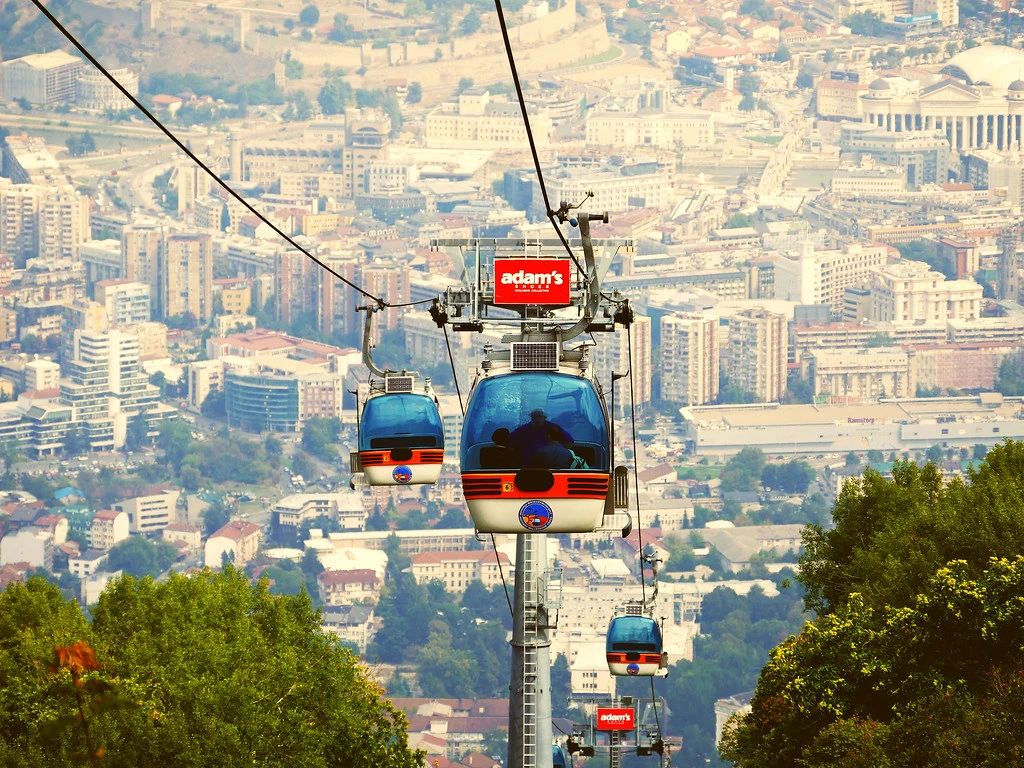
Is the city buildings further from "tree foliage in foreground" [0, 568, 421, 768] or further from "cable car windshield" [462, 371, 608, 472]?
"cable car windshield" [462, 371, 608, 472]

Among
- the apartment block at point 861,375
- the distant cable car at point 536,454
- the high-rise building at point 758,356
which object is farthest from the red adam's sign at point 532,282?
the apartment block at point 861,375

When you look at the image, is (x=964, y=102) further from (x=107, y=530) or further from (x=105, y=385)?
(x=107, y=530)

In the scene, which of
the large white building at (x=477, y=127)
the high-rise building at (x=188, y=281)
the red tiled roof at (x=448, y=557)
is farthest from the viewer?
the large white building at (x=477, y=127)

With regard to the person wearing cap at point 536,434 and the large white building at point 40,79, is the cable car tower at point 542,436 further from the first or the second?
the large white building at point 40,79

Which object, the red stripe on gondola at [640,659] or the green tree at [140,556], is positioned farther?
the green tree at [140,556]

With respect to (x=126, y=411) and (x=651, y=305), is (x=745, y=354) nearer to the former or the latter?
(x=651, y=305)

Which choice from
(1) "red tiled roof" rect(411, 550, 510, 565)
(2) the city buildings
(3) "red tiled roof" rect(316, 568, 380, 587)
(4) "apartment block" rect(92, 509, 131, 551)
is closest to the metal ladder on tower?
(3) "red tiled roof" rect(316, 568, 380, 587)

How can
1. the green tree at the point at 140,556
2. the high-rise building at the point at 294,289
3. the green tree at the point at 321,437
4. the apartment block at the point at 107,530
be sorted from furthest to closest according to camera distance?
the high-rise building at the point at 294,289
the green tree at the point at 321,437
the apartment block at the point at 107,530
the green tree at the point at 140,556
